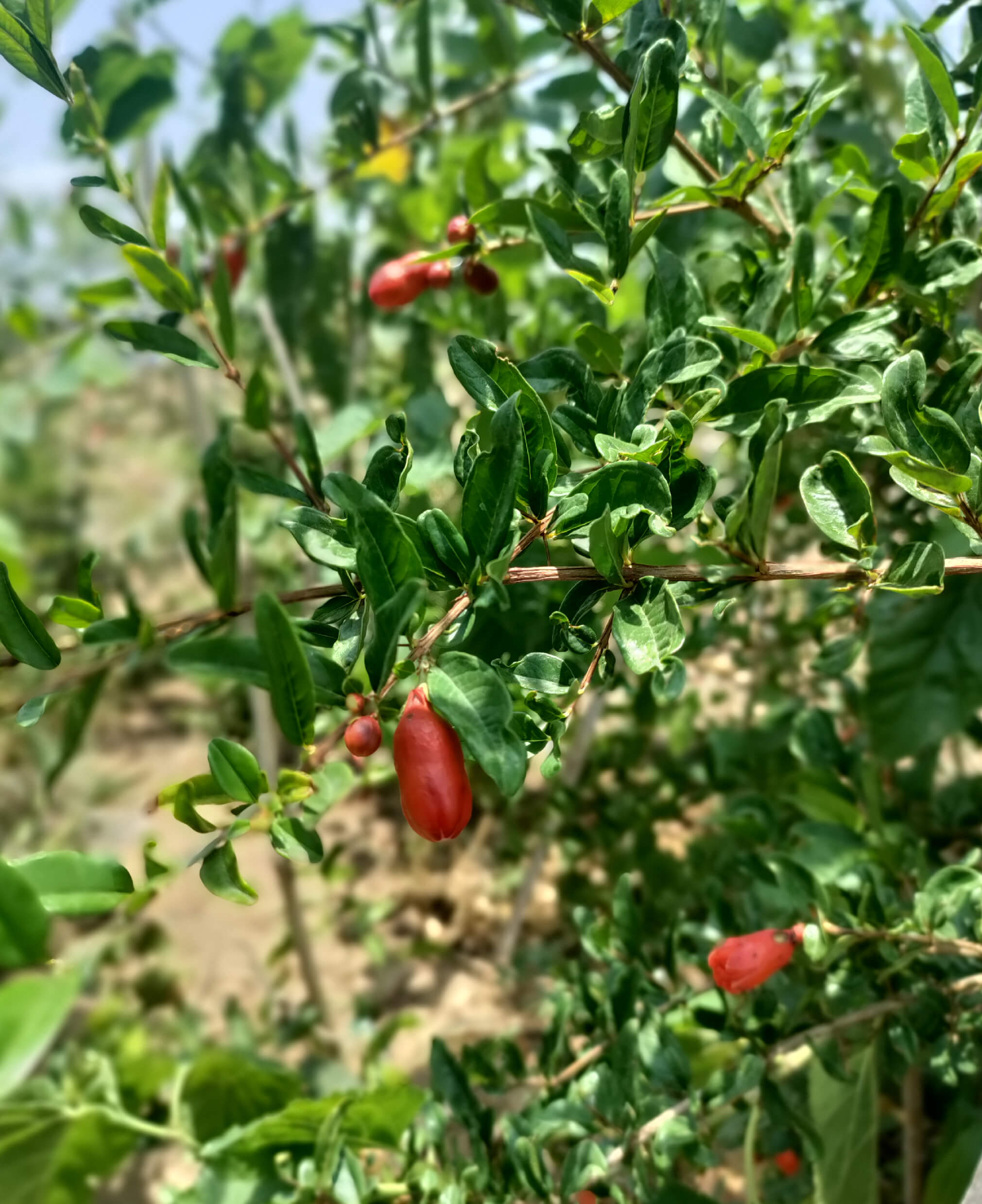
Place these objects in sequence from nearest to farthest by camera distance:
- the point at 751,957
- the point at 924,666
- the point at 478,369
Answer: the point at 478,369
the point at 751,957
the point at 924,666

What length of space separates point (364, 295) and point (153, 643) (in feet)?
2.66

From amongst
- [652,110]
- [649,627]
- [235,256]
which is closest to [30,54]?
[652,110]

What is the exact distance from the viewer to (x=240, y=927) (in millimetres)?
1525

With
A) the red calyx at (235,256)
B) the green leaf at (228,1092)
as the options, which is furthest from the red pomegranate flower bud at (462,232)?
the green leaf at (228,1092)

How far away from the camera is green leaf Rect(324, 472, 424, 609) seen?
0.33 meters

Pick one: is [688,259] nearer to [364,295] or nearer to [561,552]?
[561,552]

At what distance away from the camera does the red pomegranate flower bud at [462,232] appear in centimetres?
52

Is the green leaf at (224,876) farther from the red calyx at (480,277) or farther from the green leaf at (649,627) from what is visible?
the red calyx at (480,277)

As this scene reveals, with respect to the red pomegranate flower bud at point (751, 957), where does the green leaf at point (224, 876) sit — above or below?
above

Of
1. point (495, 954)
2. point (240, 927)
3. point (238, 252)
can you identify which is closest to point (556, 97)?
point (238, 252)

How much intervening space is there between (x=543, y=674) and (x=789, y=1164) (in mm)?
639

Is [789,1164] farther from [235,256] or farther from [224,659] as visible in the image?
[235,256]

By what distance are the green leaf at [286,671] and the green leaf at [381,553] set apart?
39mm

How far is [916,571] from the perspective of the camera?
357 mm
